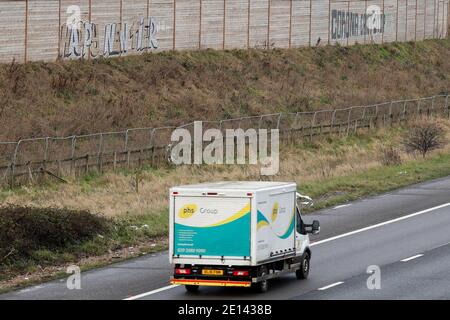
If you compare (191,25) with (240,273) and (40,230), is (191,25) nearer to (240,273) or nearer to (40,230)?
(40,230)

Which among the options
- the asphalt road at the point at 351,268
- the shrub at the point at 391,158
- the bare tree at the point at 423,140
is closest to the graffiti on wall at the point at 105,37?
the bare tree at the point at 423,140

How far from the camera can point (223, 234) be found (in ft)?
76.5

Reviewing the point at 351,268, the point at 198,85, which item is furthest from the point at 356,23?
the point at 351,268

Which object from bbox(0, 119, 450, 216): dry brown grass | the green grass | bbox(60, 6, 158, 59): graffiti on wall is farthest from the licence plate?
bbox(60, 6, 158, 59): graffiti on wall

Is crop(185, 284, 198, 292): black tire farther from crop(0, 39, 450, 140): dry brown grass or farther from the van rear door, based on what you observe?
crop(0, 39, 450, 140): dry brown grass

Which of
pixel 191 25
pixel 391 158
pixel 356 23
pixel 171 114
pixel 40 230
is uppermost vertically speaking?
pixel 356 23

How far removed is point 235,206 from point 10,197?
14.9m

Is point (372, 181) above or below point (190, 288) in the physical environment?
above

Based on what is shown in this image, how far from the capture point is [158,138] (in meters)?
48.7

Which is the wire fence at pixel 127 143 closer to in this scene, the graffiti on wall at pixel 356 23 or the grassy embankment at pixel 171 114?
the grassy embankment at pixel 171 114

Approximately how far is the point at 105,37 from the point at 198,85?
6.04m

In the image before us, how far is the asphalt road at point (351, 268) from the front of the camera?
2408 cm

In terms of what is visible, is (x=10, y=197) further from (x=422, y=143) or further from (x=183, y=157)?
(x=422, y=143)

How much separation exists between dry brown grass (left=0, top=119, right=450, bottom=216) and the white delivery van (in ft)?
34.4
